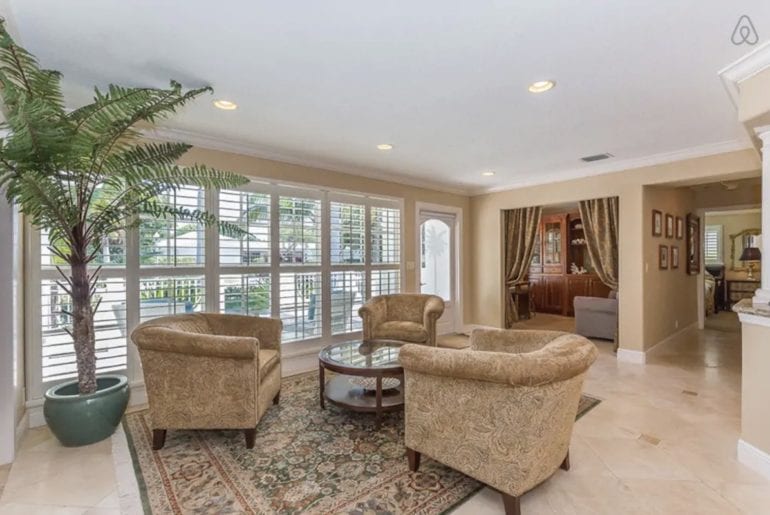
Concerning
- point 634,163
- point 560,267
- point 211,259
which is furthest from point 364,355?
point 560,267

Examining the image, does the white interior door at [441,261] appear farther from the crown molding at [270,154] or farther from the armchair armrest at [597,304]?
the armchair armrest at [597,304]

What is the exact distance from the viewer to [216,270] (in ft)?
12.4

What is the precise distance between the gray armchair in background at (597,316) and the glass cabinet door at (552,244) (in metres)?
2.35

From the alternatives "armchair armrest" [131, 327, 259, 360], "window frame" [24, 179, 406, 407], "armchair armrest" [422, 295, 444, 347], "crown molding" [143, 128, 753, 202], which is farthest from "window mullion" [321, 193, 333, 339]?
"armchair armrest" [131, 327, 259, 360]

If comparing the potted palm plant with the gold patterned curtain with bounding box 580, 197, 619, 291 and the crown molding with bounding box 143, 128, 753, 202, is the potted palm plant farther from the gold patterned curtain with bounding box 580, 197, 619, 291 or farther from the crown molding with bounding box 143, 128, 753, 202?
the gold patterned curtain with bounding box 580, 197, 619, 291

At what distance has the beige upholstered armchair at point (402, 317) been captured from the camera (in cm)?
429

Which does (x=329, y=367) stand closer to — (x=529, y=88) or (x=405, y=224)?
(x=529, y=88)

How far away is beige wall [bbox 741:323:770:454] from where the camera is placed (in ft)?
7.57

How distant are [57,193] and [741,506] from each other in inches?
162

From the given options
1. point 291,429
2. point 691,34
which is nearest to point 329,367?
point 291,429

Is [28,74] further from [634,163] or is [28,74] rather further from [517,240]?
[517,240]

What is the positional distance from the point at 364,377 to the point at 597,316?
4.42 meters

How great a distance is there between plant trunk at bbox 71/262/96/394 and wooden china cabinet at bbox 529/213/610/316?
25.7ft

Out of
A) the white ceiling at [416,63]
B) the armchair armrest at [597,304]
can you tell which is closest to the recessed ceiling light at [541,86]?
the white ceiling at [416,63]
